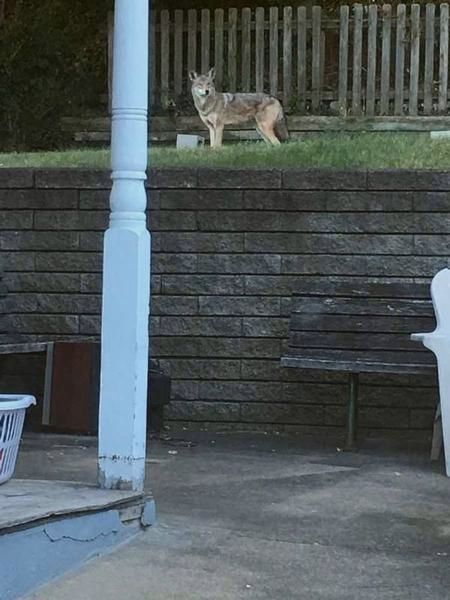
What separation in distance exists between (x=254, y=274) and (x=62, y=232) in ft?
4.30

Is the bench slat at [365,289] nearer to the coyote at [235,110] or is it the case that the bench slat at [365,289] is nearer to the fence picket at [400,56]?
the coyote at [235,110]

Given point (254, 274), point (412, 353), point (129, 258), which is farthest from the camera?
point (254, 274)

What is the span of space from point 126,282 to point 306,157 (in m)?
3.40

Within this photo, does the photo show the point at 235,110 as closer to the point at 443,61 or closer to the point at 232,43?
the point at 232,43

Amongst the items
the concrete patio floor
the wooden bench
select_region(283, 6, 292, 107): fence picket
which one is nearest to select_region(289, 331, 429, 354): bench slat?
the wooden bench

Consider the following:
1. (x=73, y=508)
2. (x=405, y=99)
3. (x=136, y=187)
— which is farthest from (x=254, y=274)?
(x=405, y=99)

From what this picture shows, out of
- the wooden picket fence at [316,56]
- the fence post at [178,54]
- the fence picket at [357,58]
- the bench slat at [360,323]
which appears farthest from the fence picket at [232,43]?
the bench slat at [360,323]

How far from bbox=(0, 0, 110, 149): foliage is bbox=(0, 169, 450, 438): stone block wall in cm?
532

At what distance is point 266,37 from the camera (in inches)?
449

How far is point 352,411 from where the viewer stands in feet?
20.0

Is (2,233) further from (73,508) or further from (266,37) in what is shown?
(266,37)

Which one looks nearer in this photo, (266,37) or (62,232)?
(62,232)

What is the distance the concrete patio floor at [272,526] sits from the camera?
3611 millimetres

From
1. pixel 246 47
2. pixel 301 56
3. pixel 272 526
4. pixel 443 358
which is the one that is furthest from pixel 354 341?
pixel 246 47
